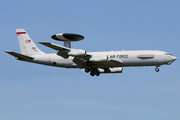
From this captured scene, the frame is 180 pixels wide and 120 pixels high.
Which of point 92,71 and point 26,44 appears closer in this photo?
point 92,71

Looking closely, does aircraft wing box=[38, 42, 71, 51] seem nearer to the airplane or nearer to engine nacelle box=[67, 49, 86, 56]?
the airplane

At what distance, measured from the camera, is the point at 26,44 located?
56.9 meters

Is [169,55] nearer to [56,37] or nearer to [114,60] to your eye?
[114,60]

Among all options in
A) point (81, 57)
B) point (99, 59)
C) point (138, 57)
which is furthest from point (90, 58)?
point (138, 57)

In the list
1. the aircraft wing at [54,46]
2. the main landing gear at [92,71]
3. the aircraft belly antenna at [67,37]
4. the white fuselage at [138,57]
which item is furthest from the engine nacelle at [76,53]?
the main landing gear at [92,71]

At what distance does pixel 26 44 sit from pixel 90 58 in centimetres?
1486

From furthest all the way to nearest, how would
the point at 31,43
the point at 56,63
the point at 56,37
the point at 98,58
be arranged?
1. the point at 31,43
2. the point at 56,63
3. the point at 98,58
4. the point at 56,37

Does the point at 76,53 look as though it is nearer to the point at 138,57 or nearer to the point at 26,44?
the point at 138,57

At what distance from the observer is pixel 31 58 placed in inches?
2131

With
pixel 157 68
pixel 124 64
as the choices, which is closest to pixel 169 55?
pixel 157 68

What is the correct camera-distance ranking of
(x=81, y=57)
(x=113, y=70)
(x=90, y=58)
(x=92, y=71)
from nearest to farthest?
(x=81, y=57) < (x=90, y=58) < (x=92, y=71) < (x=113, y=70)

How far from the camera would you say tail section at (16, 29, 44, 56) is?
55.9 meters

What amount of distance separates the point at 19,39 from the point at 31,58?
6.04m

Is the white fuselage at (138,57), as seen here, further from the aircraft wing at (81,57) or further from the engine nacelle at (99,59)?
the engine nacelle at (99,59)
